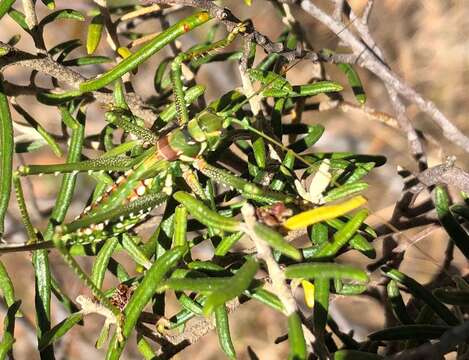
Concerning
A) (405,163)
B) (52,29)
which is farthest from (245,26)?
(52,29)

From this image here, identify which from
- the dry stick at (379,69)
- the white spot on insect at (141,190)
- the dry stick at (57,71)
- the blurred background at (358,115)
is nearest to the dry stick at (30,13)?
the dry stick at (57,71)

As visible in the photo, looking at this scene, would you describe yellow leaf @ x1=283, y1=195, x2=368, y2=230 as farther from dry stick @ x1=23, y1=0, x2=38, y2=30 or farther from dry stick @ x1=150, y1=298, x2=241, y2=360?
dry stick @ x1=23, y1=0, x2=38, y2=30

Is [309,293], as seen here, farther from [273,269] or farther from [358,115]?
[358,115]

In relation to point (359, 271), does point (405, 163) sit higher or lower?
higher

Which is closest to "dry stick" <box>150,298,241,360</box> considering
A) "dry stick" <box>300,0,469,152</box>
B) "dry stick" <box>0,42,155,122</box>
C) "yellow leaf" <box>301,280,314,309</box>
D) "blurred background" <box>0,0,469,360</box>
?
"yellow leaf" <box>301,280,314,309</box>

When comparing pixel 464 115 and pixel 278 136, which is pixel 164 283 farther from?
pixel 464 115

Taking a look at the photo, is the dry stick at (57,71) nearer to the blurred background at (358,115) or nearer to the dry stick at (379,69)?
the dry stick at (379,69)
